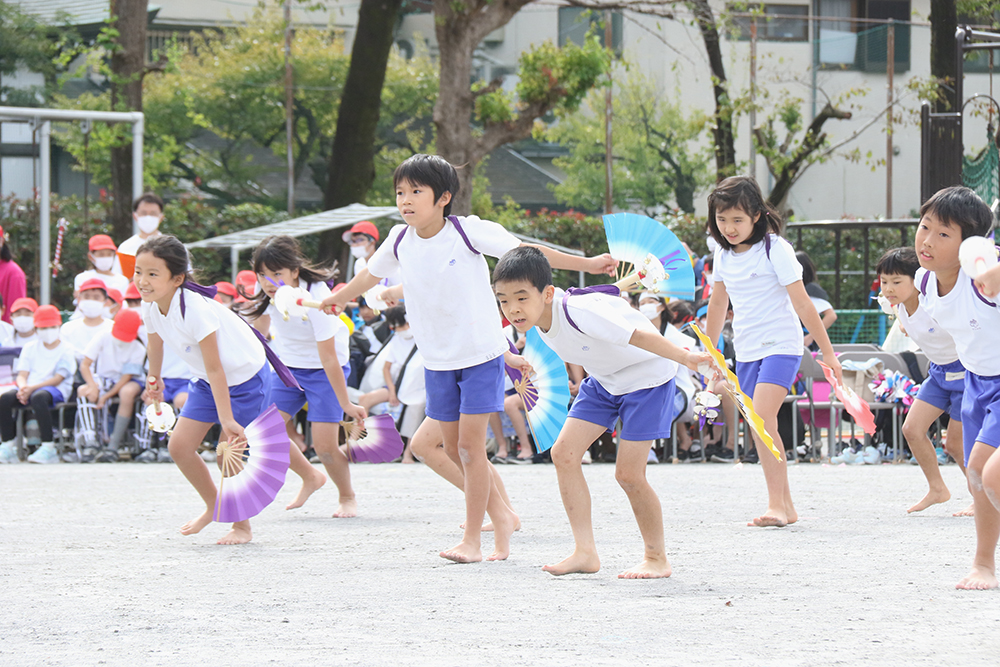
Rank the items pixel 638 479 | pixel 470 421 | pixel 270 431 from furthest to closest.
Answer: pixel 270 431
pixel 470 421
pixel 638 479

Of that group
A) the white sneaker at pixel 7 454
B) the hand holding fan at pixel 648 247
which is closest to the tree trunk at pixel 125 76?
the white sneaker at pixel 7 454

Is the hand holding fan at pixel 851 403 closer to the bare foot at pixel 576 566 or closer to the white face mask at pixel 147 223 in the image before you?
the bare foot at pixel 576 566

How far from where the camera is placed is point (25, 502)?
25.4 feet

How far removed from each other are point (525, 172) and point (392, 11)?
25.3 meters

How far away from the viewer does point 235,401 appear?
241 inches

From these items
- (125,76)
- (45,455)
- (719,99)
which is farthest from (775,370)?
(719,99)

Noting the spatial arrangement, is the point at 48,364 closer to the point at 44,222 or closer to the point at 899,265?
the point at 44,222

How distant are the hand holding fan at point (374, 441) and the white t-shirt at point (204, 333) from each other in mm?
1387

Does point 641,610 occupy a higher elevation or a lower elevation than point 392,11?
lower

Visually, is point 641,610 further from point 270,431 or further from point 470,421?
point 270,431

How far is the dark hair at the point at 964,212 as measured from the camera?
452 cm

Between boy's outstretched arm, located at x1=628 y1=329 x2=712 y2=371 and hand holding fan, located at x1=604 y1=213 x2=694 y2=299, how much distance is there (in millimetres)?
843

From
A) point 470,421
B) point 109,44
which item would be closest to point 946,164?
point 470,421

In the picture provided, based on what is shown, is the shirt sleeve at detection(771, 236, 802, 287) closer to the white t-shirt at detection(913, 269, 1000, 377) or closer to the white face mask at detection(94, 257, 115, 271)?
the white t-shirt at detection(913, 269, 1000, 377)
